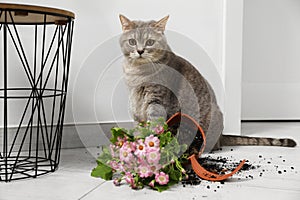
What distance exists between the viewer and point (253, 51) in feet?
8.64

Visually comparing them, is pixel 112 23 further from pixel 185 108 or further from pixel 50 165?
pixel 50 165

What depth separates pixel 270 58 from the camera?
2660mm

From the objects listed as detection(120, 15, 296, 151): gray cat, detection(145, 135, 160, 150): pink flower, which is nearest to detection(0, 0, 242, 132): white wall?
detection(120, 15, 296, 151): gray cat

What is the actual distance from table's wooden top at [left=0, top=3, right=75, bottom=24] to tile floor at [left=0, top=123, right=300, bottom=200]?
52 centimetres

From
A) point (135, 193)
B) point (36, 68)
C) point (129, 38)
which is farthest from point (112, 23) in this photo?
point (135, 193)

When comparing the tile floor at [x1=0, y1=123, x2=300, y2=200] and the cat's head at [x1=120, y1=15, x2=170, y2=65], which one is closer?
the tile floor at [x1=0, y1=123, x2=300, y2=200]

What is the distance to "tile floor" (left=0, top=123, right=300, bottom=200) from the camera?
3.73 feet

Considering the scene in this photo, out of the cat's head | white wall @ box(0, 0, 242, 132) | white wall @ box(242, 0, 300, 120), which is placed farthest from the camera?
white wall @ box(242, 0, 300, 120)

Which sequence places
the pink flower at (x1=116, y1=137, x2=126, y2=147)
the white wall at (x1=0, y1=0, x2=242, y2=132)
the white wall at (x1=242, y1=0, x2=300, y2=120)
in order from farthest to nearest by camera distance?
the white wall at (x1=242, y1=0, x2=300, y2=120)
the white wall at (x1=0, y1=0, x2=242, y2=132)
the pink flower at (x1=116, y1=137, x2=126, y2=147)

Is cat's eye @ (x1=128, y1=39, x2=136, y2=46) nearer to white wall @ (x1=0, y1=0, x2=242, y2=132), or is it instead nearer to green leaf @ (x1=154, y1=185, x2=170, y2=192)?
white wall @ (x1=0, y1=0, x2=242, y2=132)

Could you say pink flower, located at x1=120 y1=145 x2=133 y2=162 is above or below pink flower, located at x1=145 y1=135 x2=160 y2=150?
below

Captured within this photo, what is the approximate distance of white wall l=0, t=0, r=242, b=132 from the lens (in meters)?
1.80

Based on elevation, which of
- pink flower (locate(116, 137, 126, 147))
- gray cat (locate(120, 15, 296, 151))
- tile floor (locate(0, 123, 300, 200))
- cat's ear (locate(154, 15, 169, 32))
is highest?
cat's ear (locate(154, 15, 169, 32))

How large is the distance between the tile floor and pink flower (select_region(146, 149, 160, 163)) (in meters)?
0.09
